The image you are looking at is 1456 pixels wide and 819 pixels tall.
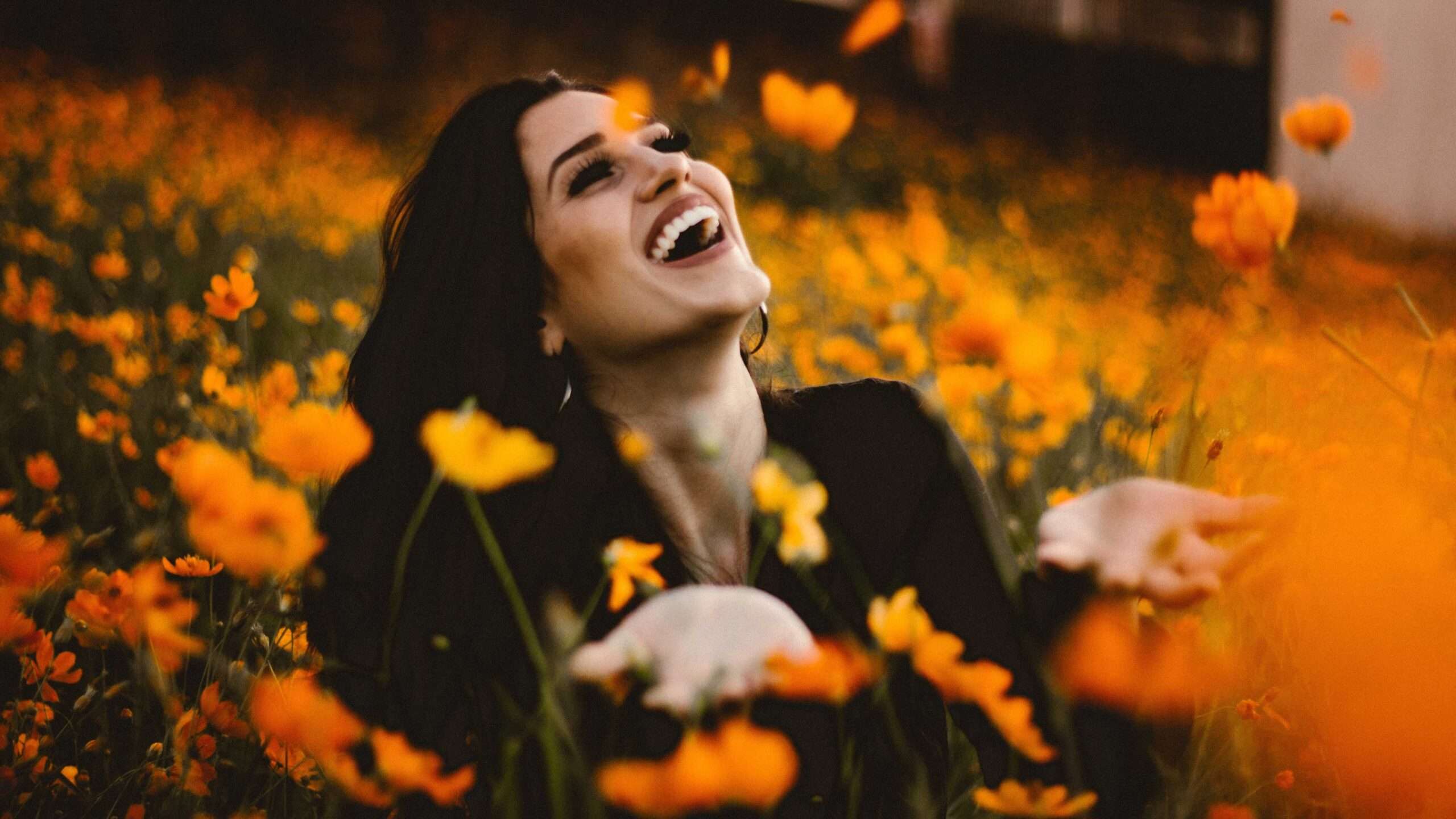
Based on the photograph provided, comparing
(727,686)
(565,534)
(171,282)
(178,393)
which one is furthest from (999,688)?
(171,282)

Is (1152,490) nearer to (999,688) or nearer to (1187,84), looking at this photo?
(999,688)

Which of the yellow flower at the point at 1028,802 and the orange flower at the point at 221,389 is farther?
the orange flower at the point at 221,389

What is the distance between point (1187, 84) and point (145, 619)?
8.75 metres

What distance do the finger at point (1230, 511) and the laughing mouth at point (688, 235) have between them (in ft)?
1.51

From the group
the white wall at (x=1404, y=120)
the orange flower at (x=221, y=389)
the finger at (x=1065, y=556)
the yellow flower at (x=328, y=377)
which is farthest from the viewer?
the white wall at (x=1404, y=120)

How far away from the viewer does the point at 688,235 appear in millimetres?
975

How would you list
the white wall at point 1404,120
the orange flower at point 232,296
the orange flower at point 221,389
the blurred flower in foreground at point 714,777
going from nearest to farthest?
the blurred flower in foreground at point 714,777, the orange flower at point 232,296, the orange flower at point 221,389, the white wall at point 1404,120

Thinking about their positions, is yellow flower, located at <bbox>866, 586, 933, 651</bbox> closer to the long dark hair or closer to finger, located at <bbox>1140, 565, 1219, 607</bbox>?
finger, located at <bbox>1140, 565, 1219, 607</bbox>

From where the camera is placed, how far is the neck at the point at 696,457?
927 millimetres

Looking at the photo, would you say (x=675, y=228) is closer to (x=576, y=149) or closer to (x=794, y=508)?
(x=576, y=149)

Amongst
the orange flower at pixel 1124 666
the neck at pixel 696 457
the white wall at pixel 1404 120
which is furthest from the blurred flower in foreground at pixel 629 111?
the white wall at pixel 1404 120

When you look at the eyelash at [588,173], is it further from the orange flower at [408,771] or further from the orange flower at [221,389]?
the orange flower at [408,771]

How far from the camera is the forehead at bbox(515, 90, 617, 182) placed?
98 centimetres

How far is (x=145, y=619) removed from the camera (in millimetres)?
619
